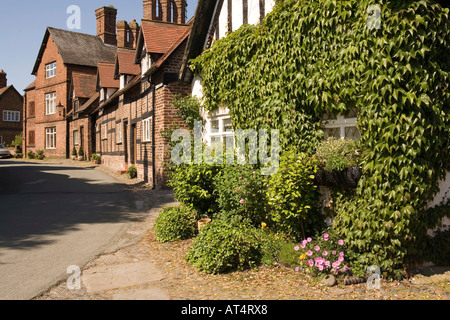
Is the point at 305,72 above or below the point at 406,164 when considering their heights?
above

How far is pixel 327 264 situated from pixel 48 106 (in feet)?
117

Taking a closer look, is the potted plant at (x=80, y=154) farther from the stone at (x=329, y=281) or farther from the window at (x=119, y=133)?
the stone at (x=329, y=281)

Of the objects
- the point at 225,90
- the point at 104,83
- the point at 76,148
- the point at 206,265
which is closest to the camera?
the point at 206,265

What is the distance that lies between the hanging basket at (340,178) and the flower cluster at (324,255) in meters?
0.74

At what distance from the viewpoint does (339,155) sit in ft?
17.8

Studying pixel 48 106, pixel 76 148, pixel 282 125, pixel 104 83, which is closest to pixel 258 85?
pixel 282 125

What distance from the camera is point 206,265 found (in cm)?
557

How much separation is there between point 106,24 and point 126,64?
2142cm

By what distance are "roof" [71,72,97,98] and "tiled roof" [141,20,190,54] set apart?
18540 millimetres

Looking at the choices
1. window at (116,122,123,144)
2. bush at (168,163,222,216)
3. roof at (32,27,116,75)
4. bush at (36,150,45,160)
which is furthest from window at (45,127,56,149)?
bush at (168,163,222,216)

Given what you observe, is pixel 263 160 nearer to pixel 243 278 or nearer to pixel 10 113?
pixel 243 278

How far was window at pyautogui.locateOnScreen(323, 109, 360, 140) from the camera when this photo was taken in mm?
5906

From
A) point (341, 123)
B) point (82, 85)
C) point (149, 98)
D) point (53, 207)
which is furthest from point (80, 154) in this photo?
point (341, 123)

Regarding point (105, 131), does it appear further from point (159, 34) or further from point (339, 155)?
point (339, 155)
